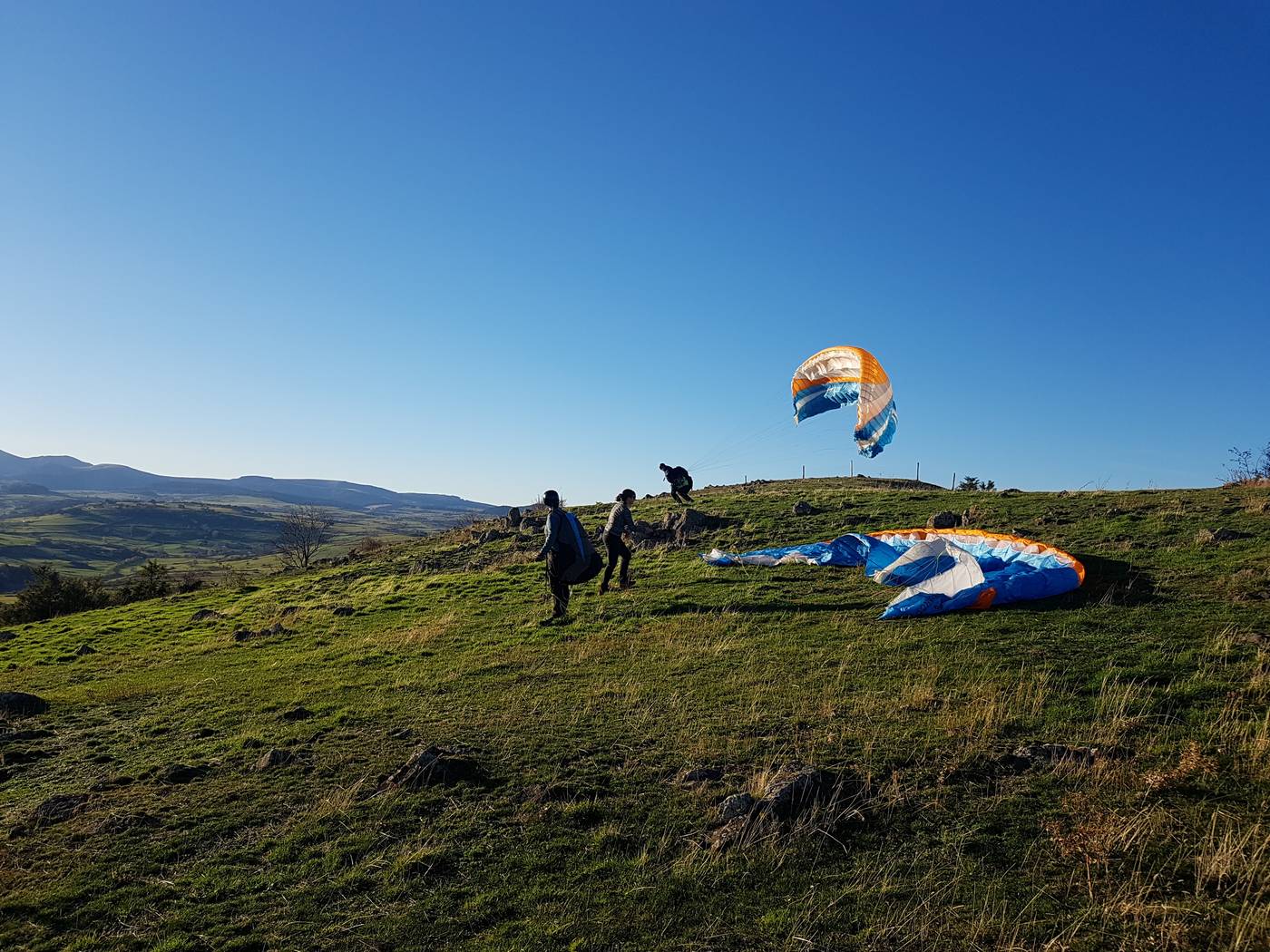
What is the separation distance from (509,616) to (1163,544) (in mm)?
16167

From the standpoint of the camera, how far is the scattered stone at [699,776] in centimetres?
701

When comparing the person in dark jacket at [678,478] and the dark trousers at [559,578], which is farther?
the person in dark jacket at [678,478]

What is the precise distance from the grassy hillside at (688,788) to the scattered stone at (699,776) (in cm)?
7

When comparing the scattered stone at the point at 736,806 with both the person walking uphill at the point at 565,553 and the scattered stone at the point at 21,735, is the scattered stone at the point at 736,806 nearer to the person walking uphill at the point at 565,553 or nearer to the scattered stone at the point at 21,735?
the person walking uphill at the point at 565,553

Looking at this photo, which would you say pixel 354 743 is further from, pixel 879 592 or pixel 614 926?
pixel 879 592

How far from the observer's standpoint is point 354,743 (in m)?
8.82

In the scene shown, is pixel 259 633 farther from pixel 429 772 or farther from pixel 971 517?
pixel 971 517

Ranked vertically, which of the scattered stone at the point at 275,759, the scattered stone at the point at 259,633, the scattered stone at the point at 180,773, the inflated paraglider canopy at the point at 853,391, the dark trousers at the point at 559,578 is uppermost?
the inflated paraglider canopy at the point at 853,391

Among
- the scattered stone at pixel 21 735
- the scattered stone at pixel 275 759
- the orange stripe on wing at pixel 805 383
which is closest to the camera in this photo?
the scattered stone at pixel 275 759

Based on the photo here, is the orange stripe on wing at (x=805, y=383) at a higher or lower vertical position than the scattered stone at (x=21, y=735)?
higher

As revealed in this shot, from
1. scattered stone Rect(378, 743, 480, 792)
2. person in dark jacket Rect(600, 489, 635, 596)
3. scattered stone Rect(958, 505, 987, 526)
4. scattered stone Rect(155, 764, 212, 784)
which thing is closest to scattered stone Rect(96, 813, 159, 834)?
scattered stone Rect(155, 764, 212, 784)

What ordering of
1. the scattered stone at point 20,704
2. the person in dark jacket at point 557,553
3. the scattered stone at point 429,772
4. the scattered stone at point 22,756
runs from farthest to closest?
the person in dark jacket at point 557,553
the scattered stone at point 20,704
the scattered stone at point 22,756
the scattered stone at point 429,772

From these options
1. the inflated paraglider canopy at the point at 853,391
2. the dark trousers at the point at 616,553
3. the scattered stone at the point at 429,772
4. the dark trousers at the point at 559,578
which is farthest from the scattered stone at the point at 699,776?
the inflated paraglider canopy at the point at 853,391

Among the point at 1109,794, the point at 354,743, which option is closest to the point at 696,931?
the point at 1109,794
